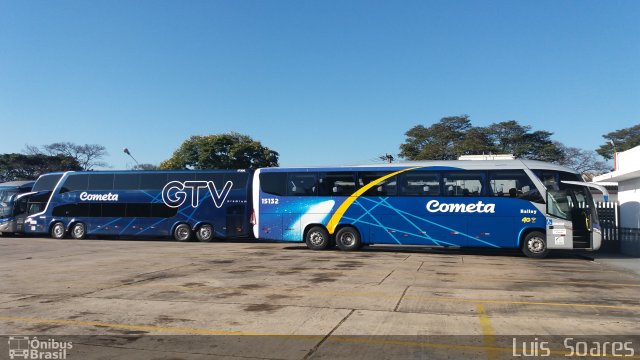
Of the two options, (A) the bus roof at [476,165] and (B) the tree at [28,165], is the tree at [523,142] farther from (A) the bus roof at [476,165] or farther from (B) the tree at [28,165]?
(B) the tree at [28,165]

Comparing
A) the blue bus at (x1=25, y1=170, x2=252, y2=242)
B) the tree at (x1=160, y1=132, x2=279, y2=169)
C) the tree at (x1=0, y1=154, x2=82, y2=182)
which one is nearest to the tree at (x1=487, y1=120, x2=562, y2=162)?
the tree at (x1=160, y1=132, x2=279, y2=169)

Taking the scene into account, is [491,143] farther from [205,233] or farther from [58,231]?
[58,231]

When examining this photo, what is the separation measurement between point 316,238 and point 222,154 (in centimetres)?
4689

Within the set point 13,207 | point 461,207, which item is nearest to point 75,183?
point 13,207

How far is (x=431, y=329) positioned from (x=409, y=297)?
2.24 m

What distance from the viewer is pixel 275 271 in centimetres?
1206

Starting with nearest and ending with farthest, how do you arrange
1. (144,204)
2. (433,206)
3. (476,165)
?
(476,165) → (433,206) → (144,204)

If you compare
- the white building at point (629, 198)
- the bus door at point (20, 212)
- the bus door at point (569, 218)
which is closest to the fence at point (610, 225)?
the white building at point (629, 198)

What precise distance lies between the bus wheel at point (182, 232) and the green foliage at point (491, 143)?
111 feet

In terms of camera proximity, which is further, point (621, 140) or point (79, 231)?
point (621, 140)

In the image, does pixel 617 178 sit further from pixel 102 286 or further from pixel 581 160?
A: pixel 581 160

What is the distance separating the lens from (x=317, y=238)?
60.9ft

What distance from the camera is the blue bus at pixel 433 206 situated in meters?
16.0

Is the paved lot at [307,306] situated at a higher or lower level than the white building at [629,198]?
lower
